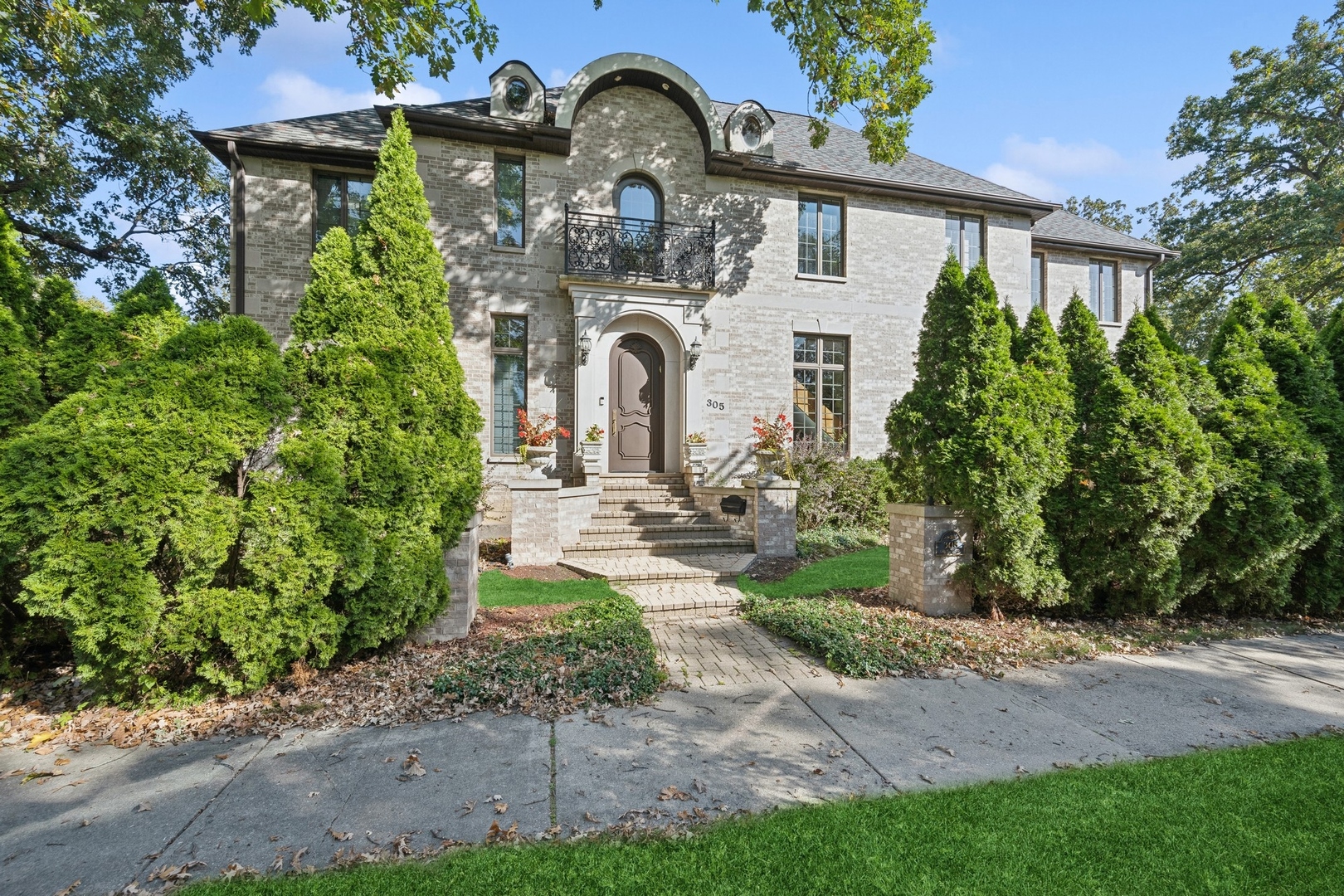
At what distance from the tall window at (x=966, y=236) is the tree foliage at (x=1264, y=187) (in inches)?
446

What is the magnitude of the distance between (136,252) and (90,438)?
16550 mm

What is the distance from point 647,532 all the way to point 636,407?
3141 mm

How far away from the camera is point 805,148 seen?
1412 centimetres

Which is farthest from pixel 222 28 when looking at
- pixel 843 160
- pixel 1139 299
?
pixel 1139 299

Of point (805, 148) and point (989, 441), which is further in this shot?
point (805, 148)

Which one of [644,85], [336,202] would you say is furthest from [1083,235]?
[336,202]

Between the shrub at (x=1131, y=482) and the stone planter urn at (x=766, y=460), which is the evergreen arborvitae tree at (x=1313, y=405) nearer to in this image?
the shrub at (x=1131, y=482)

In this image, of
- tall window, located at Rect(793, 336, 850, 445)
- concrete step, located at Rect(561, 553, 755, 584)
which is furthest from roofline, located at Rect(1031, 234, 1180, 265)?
concrete step, located at Rect(561, 553, 755, 584)

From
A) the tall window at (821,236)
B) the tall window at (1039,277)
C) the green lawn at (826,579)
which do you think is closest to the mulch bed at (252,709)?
the green lawn at (826,579)

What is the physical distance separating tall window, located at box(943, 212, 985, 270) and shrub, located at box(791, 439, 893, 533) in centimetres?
616

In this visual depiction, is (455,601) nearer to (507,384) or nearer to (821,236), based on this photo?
(507,384)

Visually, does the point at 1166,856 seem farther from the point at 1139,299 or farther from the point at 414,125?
the point at 1139,299

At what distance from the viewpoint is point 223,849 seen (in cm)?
247

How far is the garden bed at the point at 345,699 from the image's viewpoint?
3584mm
